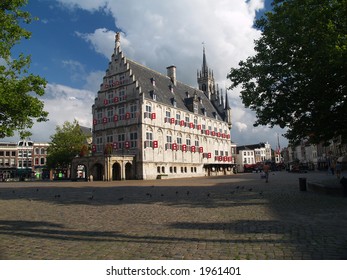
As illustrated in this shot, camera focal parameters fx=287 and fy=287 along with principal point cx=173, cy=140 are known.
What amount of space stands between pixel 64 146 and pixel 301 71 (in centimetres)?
5588

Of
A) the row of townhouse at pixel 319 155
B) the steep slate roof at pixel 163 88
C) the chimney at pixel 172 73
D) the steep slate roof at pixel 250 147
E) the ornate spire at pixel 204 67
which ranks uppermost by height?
the ornate spire at pixel 204 67

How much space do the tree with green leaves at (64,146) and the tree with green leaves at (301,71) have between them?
50130 millimetres

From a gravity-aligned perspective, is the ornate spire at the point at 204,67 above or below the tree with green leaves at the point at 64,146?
above

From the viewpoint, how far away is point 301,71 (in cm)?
1469

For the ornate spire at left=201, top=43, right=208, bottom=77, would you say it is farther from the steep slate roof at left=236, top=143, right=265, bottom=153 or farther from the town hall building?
the steep slate roof at left=236, top=143, right=265, bottom=153

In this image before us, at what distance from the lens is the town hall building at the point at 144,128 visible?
154 feet

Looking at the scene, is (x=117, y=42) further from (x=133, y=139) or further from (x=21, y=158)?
(x=21, y=158)

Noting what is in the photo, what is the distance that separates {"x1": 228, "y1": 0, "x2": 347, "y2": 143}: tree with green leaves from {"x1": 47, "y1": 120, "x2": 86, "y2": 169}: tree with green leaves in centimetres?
5013

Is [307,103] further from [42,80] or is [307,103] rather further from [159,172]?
[159,172]

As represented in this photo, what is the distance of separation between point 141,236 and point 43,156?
89895 mm

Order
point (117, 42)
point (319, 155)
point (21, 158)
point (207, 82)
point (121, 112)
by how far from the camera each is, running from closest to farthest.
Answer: point (121, 112)
point (117, 42)
point (207, 82)
point (21, 158)
point (319, 155)

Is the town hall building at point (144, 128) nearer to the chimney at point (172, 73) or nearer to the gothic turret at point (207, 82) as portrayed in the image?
the chimney at point (172, 73)

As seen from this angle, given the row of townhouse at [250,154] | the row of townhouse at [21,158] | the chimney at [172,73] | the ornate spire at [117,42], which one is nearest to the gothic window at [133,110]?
the ornate spire at [117,42]

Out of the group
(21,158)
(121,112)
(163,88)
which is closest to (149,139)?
(121,112)
